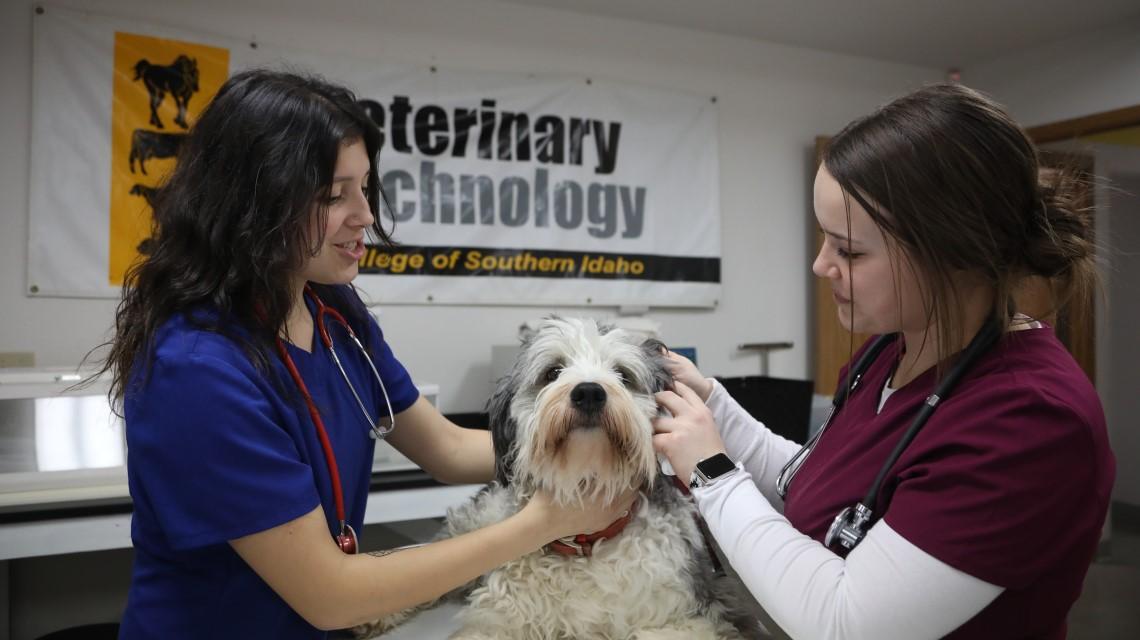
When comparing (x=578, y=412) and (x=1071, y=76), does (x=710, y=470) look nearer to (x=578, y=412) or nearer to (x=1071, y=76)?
(x=578, y=412)

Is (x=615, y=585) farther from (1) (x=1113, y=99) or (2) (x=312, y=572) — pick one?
(1) (x=1113, y=99)

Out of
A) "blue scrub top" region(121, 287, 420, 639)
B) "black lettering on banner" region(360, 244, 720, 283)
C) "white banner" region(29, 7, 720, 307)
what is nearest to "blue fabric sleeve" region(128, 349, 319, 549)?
"blue scrub top" region(121, 287, 420, 639)

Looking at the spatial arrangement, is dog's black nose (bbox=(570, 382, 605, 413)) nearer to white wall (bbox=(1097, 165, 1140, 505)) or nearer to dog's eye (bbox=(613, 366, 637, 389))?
dog's eye (bbox=(613, 366, 637, 389))

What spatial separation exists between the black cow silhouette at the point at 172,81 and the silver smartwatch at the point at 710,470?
294 centimetres

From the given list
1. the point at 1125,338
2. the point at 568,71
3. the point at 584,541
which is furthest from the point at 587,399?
the point at 1125,338

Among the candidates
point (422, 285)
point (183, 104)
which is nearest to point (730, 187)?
point (422, 285)

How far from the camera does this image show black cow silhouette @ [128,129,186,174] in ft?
10.1

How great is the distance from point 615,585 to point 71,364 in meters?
2.73

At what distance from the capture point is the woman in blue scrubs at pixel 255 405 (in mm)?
1046

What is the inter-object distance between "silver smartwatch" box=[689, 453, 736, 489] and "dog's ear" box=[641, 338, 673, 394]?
10.3 inches

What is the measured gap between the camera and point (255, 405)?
42.3 inches

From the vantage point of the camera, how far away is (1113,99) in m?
4.07

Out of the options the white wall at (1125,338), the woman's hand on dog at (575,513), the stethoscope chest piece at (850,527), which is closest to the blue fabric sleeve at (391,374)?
the woman's hand on dog at (575,513)

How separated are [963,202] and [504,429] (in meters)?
0.83
